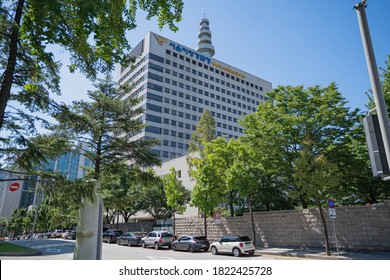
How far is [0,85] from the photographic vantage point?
712 cm

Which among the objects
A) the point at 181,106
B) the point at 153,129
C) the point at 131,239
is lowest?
the point at 131,239

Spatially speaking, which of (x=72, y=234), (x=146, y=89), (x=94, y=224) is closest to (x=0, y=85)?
(x=94, y=224)

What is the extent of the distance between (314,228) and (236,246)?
22.0 feet

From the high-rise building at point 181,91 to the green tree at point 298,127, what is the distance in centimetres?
4443

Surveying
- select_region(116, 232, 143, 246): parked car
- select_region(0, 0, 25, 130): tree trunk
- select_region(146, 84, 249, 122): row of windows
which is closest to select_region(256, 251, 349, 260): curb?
select_region(116, 232, 143, 246): parked car

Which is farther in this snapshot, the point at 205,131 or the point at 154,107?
the point at 154,107

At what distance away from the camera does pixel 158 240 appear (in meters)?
27.0

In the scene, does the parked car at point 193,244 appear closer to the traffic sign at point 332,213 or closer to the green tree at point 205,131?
the traffic sign at point 332,213

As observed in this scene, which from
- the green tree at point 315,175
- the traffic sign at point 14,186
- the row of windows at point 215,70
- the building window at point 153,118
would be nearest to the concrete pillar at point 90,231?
the traffic sign at point 14,186

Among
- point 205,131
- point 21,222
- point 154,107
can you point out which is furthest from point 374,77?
point 21,222

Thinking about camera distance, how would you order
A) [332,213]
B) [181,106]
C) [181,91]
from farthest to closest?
[181,91]
[181,106]
[332,213]

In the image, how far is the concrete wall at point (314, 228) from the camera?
18172 millimetres

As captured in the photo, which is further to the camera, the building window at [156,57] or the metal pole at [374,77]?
the building window at [156,57]

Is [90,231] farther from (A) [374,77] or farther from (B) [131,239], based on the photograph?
(B) [131,239]
